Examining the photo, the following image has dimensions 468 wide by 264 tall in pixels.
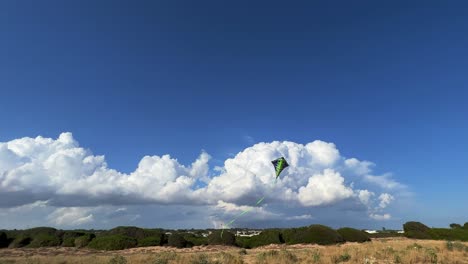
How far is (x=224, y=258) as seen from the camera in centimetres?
2684

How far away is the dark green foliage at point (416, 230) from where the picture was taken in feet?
172

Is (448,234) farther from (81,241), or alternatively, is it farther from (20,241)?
(20,241)

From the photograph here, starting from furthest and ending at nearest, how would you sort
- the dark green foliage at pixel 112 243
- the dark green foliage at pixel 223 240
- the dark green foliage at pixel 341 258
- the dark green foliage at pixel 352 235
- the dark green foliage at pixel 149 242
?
1. the dark green foliage at pixel 352 235
2. the dark green foliage at pixel 223 240
3. the dark green foliage at pixel 149 242
4. the dark green foliage at pixel 112 243
5. the dark green foliage at pixel 341 258

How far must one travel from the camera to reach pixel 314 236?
47.4 metres

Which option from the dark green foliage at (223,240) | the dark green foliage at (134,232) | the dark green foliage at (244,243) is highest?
the dark green foliage at (134,232)

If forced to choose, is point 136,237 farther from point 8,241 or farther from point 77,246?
point 8,241

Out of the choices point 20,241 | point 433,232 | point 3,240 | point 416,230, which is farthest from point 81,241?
point 433,232

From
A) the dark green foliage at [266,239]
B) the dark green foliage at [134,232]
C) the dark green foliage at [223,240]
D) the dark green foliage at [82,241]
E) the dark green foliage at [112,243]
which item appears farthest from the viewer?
the dark green foliage at [134,232]

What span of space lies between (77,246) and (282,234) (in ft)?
86.1

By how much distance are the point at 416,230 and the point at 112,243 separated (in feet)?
139

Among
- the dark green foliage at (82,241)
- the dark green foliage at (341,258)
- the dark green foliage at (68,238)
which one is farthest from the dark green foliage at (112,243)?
the dark green foliage at (341,258)

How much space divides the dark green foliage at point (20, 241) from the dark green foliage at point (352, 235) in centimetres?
4157

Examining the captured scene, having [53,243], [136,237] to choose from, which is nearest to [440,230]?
[136,237]

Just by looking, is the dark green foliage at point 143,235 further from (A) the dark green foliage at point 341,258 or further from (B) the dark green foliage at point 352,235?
(A) the dark green foliage at point 341,258
